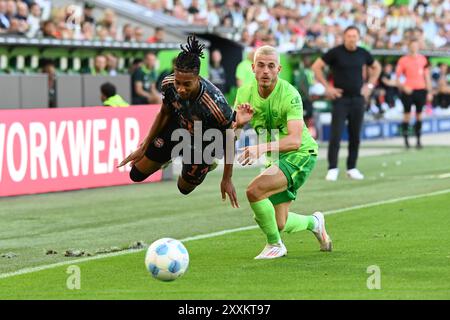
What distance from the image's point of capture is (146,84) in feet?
82.2

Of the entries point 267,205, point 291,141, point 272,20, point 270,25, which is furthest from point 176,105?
point 272,20

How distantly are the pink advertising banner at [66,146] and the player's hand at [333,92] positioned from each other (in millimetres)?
2932

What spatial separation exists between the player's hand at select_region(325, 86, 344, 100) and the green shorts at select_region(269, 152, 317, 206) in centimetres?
854

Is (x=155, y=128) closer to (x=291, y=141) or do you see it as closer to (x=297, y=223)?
(x=291, y=141)

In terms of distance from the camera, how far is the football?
380 inches

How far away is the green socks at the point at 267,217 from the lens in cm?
1110

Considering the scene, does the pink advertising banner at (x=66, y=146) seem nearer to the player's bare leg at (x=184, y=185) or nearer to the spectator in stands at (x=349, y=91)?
the spectator in stands at (x=349, y=91)

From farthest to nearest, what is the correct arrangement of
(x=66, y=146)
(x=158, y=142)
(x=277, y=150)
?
(x=66, y=146), (x=158, y=142), (x=277, y=150)

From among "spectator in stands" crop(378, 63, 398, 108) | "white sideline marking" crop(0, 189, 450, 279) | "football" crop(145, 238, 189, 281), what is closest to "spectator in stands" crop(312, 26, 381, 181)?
"white sideline marking" crop(0, 189, 450, 279)

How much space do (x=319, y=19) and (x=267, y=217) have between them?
1100 inches

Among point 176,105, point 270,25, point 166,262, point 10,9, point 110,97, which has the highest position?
point 10,9
